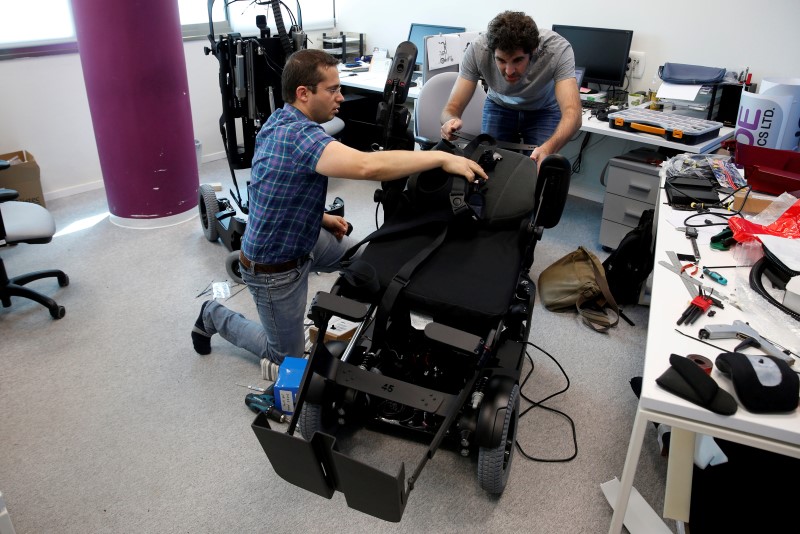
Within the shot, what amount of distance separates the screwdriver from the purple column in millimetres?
1868

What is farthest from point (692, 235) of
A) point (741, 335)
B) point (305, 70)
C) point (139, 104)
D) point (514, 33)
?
point (139, 104)

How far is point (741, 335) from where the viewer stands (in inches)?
59.1

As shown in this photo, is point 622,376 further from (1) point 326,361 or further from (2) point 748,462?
(1) point 326,361

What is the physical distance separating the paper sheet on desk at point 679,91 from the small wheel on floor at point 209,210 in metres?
2.61

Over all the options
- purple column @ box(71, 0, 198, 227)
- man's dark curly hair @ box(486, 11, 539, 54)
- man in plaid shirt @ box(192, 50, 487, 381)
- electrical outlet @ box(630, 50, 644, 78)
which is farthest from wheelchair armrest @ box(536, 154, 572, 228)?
purple column @ box(71, 0, 198, 227)

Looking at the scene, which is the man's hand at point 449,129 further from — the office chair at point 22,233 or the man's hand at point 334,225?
the office chair at point 22,233

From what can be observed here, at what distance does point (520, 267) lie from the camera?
6.34 feet

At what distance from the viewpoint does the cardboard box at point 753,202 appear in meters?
2.16

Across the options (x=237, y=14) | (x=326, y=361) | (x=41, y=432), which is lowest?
(x=41, y=432)

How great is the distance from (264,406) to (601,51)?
3029 mm

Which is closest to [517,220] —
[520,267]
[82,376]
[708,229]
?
[520,267]

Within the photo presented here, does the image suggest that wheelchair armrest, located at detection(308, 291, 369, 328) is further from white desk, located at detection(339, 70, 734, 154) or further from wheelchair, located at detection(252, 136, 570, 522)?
white desk, located at detection(339, 70, 734, 154)

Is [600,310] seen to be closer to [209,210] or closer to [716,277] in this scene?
[716,277]

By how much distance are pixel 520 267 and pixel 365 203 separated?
7.51ft
